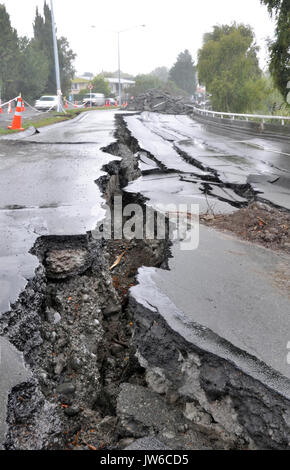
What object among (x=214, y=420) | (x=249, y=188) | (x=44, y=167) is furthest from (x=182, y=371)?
(x=44, y=167)

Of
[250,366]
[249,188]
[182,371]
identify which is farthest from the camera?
[249,188]

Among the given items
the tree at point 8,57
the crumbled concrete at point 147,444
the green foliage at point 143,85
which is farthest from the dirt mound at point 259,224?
the green foliage at point 143,85

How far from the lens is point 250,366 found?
7.25 feet

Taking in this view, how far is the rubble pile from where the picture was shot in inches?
1437

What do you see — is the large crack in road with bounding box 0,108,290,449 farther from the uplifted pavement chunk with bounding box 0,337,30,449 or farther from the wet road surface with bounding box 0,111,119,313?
the wet road surface with bounding box 0,111,119,313

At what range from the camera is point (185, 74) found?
8394 cm

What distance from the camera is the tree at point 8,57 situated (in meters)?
36.9

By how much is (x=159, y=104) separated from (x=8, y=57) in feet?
47.3

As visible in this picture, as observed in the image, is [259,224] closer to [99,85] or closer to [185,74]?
[99,85]

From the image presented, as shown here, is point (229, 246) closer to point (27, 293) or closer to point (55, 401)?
point (27, 293)
